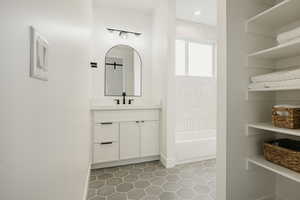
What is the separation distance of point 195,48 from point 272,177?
272 centimetres

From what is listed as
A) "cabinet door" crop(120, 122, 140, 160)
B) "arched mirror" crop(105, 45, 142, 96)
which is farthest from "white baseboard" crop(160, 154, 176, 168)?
"arched mirror" crop(105, 45, 142, 96)

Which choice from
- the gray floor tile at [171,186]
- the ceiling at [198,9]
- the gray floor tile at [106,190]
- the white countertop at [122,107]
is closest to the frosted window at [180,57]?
the ceiling at [198,9]

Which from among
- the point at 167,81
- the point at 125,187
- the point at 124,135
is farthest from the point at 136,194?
the point at 167,81

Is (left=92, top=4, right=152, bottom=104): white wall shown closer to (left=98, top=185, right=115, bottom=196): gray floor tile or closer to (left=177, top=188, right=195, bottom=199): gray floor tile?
(left=98, top=185, right=115, bottom=196): gray floor tile

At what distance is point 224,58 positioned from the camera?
1.34 m

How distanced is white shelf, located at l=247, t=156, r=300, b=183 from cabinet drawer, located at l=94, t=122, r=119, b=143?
173cm

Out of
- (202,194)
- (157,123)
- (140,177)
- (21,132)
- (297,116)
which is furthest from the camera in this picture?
(157,123)

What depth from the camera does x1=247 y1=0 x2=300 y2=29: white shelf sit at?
3.71ft

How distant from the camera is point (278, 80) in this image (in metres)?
1.21

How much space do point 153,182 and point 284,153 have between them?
1392 millimetres

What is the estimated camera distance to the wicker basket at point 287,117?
1128 millimetres

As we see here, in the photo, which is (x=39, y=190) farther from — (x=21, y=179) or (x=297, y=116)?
(x=297, y=116)

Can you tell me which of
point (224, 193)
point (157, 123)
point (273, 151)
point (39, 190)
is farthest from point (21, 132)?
point (157, 123)

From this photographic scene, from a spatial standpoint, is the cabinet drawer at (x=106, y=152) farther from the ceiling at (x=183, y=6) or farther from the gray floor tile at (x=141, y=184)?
the ceiling at (x=183, y=6)
